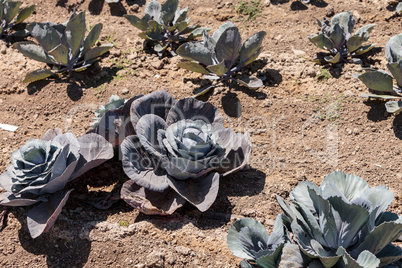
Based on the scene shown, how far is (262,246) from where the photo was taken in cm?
191

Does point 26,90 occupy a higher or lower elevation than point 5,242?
higher

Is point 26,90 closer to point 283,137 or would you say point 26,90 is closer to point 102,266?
point 102,266

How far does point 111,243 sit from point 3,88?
75.4 inches

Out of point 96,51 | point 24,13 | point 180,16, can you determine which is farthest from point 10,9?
point 180,16

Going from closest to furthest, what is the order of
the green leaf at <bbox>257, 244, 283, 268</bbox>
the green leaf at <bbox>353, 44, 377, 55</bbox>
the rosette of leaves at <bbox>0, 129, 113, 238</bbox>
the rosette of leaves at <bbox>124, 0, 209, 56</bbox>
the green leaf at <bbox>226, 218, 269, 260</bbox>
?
1. the green leaf at <bbox>257, 244, 283, 268</bbox>
2. the green leaf at <bbox>226, 218, 269, 260</bbox>
3. the rosette of leaves at <bbox>0, 129, 113, 238</bbox>
4. the green leaf at <bbox>353, 44, 377, 55</bbox>
5. the rosette of leaves at <bbox>124, 0, 209, 56</bbox>

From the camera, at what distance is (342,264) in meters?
1.72

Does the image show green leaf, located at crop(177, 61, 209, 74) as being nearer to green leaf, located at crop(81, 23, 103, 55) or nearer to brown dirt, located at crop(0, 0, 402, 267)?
brown dirt, located at crop(0, 0, 402, 267)

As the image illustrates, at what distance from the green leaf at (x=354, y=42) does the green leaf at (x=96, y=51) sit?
1.94 meters

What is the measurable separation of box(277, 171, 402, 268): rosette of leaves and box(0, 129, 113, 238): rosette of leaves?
116 centimetres

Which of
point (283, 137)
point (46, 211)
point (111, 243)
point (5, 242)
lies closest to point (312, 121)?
point (283, 137)

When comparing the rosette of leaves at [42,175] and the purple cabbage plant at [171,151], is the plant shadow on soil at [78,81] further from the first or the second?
the rosette of leaves at [42,175]

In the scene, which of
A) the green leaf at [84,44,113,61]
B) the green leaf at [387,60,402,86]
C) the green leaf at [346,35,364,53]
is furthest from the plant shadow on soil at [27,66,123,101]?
the green leaf at [387,60,402,86]

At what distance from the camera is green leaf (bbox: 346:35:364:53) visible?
3154mm

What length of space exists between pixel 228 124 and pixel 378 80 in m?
1.09
